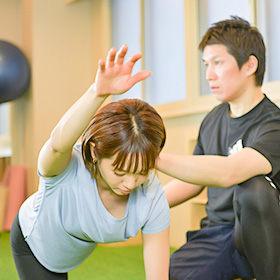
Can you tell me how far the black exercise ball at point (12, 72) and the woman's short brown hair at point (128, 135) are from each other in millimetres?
2342

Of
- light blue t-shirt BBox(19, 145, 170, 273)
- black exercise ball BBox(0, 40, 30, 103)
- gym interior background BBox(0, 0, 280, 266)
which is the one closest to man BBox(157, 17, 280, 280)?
light blue t-shirt BBox(19, 145, 170, 273)

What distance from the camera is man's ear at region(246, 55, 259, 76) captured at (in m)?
1.61

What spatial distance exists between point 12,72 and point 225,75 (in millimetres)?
2074

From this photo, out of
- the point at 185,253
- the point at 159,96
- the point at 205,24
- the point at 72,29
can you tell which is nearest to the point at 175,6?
the point at 205,24

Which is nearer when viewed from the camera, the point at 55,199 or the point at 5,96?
the point at 55,199

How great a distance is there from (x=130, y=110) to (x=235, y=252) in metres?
0.72

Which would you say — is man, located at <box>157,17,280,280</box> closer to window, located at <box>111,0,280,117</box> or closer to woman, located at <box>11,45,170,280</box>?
woman, located at <box>11,45,170,280</box>

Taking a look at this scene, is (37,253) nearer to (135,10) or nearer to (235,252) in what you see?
(235,252)

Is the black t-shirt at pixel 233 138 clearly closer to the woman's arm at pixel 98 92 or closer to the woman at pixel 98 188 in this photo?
the woman at pixel 98 188

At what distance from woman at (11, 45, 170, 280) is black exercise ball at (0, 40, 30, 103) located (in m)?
2.10

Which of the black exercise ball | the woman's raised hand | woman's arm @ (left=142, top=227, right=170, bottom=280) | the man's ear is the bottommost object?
woman's arm @ (left=142, top=227, right=170, bottom=280)

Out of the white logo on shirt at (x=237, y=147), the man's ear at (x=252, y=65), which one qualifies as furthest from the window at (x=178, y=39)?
the white logo on shirt at (x=237, y=147)

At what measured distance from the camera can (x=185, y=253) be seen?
1.59m

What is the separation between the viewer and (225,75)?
1.60 meters
